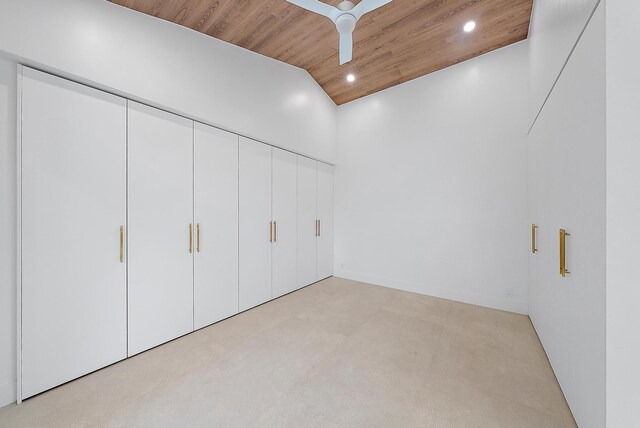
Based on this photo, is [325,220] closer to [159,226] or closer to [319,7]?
[159,226]

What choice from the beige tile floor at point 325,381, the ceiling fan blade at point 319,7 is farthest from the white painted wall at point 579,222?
the ceiling fan blade at point 319,7

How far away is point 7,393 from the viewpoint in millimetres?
1603

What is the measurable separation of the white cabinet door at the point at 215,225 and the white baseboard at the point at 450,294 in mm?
2368

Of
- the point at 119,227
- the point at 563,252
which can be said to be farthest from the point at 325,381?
the point at 119,227

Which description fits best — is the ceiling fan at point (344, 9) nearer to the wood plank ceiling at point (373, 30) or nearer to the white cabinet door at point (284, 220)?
the wood plank ceiling at point (373, 30)

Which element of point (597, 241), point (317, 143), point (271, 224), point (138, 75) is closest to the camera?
point (597, 241)

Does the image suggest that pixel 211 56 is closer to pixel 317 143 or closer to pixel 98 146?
pixel 98 146

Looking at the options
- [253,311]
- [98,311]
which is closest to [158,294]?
[98,311]

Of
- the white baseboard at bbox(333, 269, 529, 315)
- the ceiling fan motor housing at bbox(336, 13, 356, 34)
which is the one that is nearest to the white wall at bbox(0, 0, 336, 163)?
the ceiling fan motor housing at bbox(336, 13, 356, 34)

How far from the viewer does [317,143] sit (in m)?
4.29

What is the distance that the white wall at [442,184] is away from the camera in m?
3.19

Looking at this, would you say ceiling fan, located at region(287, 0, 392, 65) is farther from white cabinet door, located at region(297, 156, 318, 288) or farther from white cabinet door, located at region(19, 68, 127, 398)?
white cabinet door, located at region(297, 156, 318, 288)

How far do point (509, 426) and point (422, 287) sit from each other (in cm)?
241

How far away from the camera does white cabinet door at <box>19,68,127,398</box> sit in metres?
1.67
